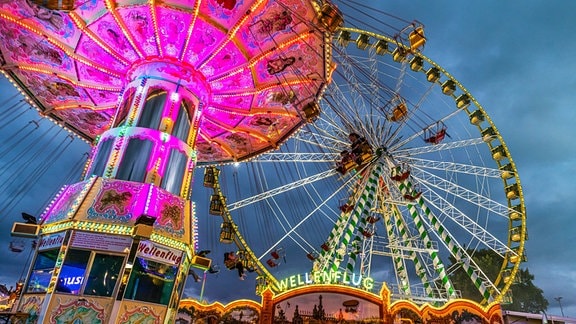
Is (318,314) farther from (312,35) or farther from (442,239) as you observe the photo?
(312,35)

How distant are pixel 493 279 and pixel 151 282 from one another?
44578 mm

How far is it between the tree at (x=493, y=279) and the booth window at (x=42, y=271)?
1665 inches

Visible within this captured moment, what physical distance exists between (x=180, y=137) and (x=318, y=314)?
29.5 feet

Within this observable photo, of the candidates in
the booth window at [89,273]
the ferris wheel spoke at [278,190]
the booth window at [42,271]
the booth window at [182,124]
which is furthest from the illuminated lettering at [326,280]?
the booth window at [42,271]

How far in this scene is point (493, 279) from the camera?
42.2 metres

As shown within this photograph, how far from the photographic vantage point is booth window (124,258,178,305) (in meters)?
8.70

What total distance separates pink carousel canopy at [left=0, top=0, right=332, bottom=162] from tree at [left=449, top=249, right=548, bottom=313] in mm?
37176

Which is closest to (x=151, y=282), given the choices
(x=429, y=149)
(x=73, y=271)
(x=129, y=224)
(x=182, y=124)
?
(x=129, y=224)

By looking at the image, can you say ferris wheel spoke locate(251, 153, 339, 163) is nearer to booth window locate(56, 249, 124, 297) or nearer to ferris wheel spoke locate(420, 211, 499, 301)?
ferris wheel spoke locate(420, 211, 499, 301)

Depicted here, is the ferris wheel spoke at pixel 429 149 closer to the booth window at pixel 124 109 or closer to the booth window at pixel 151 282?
the booth window at pixel 124 109

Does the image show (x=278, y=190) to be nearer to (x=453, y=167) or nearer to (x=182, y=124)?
(x=453, y=167)

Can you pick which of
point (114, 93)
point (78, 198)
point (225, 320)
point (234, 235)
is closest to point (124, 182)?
point (78, 198)

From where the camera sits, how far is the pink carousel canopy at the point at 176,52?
10680mm

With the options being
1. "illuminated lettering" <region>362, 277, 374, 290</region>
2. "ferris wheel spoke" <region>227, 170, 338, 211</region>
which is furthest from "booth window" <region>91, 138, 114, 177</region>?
"ferris wheel spoke" <region>227, 170, 338, 211</region>
